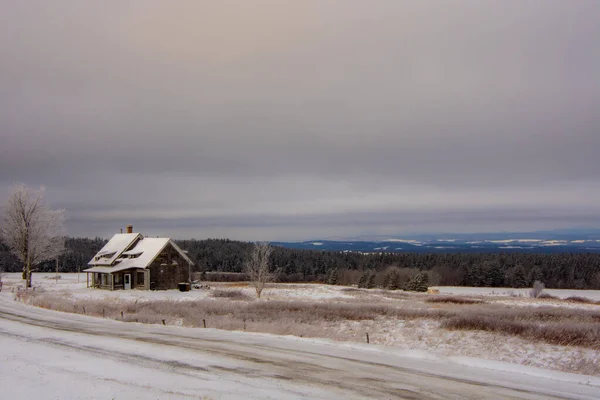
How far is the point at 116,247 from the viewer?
185ft

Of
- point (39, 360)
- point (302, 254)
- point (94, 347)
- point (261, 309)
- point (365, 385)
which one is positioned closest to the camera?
point (365, 385)

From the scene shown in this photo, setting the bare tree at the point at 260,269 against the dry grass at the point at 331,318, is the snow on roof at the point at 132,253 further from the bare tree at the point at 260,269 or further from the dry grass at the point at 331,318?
the dry grass at the point at 331,318

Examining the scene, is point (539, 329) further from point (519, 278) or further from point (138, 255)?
point (519, 278)

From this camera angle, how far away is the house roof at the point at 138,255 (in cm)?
5147


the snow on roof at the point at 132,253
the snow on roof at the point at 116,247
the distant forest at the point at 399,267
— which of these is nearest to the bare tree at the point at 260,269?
the snow on roof at the point at 132,253

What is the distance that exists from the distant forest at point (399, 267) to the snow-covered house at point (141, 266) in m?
39.6

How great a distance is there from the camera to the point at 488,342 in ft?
68.6

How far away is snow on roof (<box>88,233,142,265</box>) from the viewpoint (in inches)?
2135

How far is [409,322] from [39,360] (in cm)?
2095

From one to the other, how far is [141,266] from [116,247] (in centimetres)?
827

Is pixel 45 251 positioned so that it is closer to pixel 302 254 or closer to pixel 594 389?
pixel 594 389

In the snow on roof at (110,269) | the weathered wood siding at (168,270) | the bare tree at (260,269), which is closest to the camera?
the bare tree at (260,269)

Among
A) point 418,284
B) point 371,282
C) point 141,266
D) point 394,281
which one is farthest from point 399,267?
point 141,266

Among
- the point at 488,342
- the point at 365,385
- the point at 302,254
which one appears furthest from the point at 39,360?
the point at 302,254
